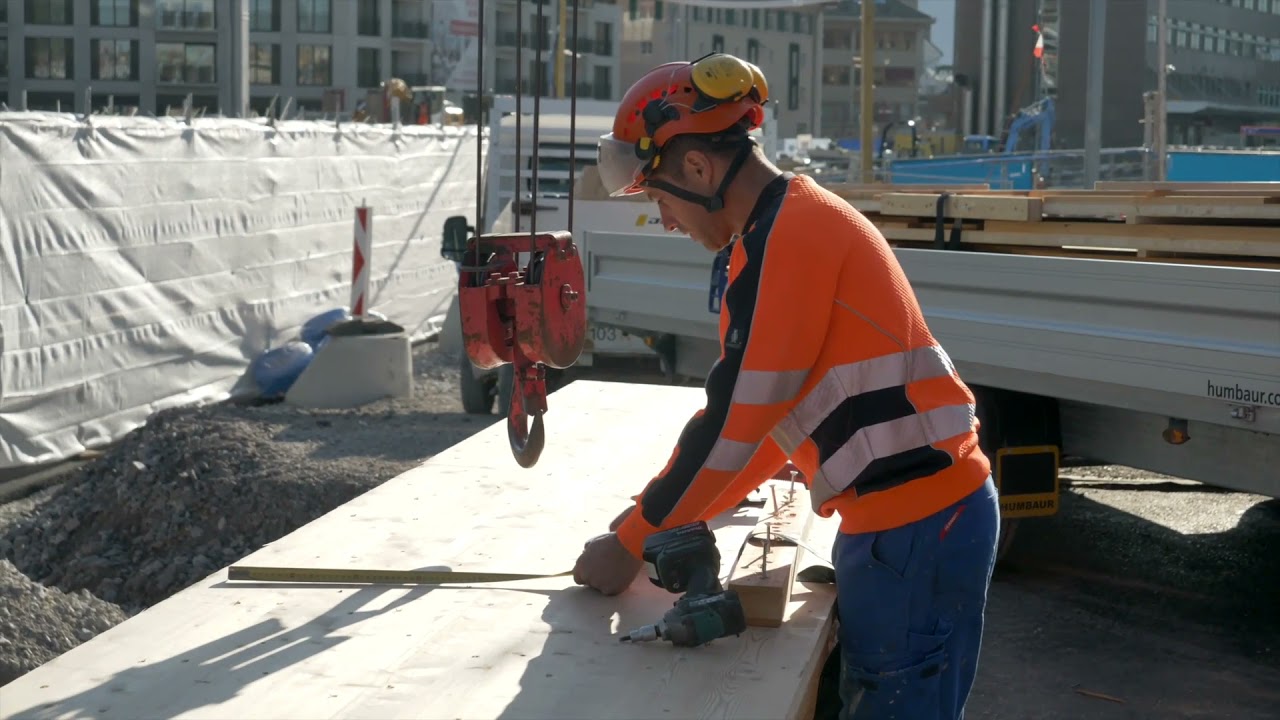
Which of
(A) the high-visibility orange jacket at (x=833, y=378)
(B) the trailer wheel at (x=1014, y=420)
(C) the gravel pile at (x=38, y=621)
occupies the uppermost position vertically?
(A) the high-visibility orange jacket at (x=833, y=378)

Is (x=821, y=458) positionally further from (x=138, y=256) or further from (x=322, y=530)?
(x=138, y=256)

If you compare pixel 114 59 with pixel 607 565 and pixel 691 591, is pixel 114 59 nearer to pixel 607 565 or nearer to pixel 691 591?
pixel 607 565

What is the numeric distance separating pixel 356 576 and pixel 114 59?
67.2 metres

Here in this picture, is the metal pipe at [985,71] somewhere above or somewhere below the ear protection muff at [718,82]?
above

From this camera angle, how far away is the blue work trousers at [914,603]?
2902 mm

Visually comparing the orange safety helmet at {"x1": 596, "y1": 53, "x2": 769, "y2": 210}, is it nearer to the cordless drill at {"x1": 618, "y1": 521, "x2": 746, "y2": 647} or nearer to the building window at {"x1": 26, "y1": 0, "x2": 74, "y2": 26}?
the cordless drill at {"x1": 618, "y1": 521, "x2": 746, "y2": 647}

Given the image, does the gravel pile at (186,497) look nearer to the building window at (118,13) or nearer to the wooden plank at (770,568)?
the wooden plank at (770,568)

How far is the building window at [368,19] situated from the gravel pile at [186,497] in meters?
64.6

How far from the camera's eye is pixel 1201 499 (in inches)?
342

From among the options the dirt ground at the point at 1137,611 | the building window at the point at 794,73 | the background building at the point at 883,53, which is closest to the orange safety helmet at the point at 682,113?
the dirt ground at the point at 1137,611

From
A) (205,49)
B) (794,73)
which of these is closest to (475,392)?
(205,49)

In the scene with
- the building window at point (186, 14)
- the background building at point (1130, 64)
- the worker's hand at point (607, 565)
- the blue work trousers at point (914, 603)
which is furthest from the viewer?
the building window at point (186, 14)

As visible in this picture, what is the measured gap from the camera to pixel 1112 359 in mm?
5219

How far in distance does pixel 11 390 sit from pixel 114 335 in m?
1.28
